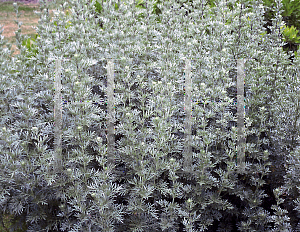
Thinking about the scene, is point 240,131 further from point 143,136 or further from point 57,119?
point 57,119

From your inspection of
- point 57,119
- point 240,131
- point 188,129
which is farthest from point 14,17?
point 240,131

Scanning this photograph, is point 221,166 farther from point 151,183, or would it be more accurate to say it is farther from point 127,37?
point 127,37

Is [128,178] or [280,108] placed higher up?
[280,108]

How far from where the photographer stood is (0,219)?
2.90 meters

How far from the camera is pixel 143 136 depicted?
2648mm

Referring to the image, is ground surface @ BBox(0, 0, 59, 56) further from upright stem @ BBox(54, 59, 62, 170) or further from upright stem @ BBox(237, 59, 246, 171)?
upright stem @ BBox(237, 59, 246, 171)

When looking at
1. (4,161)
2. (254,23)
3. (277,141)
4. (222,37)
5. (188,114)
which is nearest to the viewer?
(4,161)

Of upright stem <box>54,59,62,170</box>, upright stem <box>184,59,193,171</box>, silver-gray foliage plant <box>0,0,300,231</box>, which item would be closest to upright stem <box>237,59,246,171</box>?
silver-gray foliage plant <box>0,0,300,231</box>

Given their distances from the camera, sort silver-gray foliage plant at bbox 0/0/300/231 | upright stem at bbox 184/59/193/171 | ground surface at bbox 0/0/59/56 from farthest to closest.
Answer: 1. ground surface at bbox 0/0/59/56
2. upright stem at bbox 184/59/193/171
3. silver-gray foliage plant at bbox 0/0/300/231

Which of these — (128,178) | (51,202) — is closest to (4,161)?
(51,202)

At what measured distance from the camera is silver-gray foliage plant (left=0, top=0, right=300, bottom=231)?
245cm

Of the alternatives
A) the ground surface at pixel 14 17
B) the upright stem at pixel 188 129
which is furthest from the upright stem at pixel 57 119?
the ground surface at pixel 14 17

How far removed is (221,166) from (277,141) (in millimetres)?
631

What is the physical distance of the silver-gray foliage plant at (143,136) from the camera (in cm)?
245
